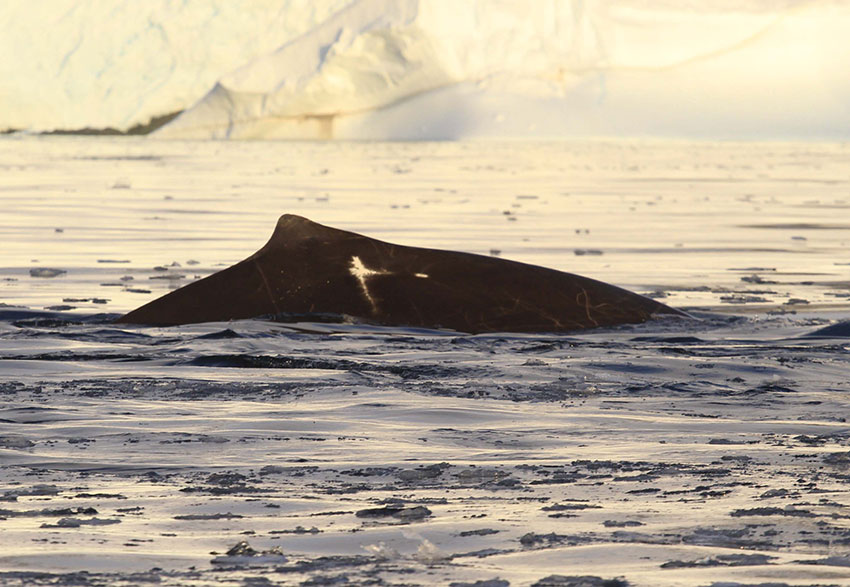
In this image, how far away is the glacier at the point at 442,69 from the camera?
53.9m

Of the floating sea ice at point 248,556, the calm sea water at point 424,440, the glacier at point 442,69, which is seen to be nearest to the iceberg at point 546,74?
the glacier at point 442,69

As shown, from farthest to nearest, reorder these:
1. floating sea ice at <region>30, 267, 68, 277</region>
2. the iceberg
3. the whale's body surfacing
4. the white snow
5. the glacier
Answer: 1. the white snow
2. the glacier
3. the iceberg
4. floating sea ice at <region>30, 267, 68, 277</region>
5. the whale's body surfacing

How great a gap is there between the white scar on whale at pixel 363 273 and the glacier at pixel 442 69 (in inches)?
1761

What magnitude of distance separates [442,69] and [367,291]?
4814 centimetres

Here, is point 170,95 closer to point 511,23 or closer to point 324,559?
point 511,23

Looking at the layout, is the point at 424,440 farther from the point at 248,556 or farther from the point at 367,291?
the point at 367,291

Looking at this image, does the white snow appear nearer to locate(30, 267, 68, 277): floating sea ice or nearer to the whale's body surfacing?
locate(30, 267, 68, 277): floating sea ice

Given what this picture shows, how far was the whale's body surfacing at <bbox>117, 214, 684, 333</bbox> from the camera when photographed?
26.5ft

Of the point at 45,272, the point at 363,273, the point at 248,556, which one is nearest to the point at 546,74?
the point at 45,272

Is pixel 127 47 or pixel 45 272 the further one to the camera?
pixel 127 47

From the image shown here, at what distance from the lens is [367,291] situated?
8.16 m

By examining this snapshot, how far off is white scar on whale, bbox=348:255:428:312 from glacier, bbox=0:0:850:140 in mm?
44720

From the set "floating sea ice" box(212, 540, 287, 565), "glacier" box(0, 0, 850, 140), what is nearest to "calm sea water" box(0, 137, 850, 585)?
"floating sea ice" box(212, 540, 287, 565)

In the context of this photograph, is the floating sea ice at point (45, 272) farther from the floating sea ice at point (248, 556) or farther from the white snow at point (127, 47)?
the white snow at point (127, 47)
